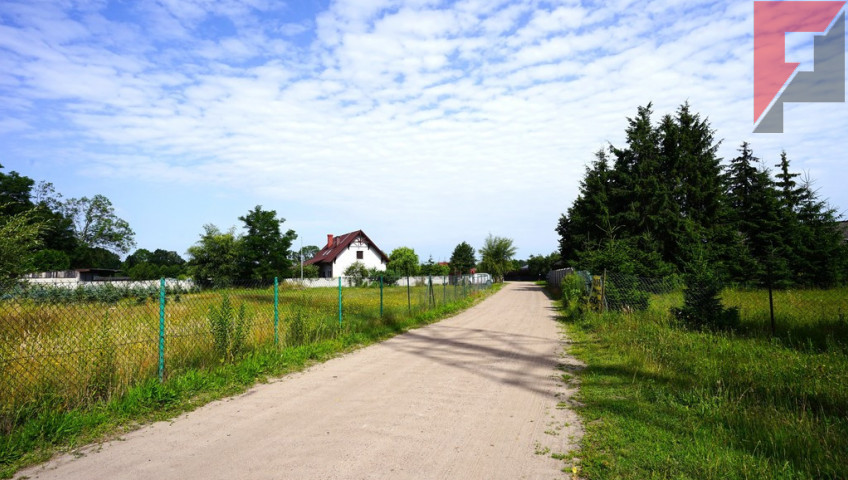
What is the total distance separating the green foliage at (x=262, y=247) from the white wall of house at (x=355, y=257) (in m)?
9.47

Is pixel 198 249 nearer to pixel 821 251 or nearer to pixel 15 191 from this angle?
pixel 15 191

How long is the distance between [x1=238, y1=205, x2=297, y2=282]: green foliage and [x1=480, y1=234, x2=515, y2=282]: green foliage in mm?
32467

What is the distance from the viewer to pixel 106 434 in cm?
482

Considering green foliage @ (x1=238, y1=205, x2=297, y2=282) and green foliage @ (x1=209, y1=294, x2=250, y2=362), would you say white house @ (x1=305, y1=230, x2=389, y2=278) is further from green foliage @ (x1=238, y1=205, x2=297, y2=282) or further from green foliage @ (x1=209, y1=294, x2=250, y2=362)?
green foliage @ (x1=209, y1=294, x2=250, y2=362)

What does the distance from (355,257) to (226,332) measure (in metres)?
47.7

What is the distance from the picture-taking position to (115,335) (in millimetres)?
6164

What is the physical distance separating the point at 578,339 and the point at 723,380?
17.9 ft

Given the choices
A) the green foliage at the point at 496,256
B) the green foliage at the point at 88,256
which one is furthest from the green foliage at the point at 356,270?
the green foliage at the point at 88,256

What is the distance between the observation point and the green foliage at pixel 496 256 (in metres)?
66.6

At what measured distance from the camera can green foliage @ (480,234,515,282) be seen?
66625 millimetres

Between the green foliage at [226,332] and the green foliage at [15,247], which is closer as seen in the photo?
the green foliage at [226,332]

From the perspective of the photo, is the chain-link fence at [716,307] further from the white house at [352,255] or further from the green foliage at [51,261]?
the green foliage at [51,261]

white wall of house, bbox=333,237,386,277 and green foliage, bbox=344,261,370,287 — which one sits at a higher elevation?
white wall of house, bbox=333,237,386,277

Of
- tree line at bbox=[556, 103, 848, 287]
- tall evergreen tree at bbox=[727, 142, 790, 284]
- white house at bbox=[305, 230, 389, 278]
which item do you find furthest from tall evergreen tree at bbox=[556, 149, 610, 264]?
white house at bbox=[305, 230, 389, 278]
